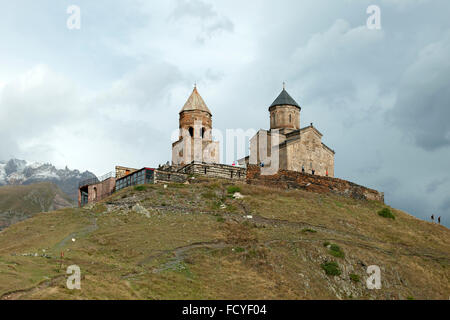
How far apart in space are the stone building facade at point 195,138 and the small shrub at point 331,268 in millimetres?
23348

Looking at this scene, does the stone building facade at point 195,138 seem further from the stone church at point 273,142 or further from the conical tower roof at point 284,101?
the conical tower roof at point 284,101

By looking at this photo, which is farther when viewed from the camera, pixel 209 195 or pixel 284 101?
pixel 284 101

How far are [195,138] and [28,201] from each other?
332ft

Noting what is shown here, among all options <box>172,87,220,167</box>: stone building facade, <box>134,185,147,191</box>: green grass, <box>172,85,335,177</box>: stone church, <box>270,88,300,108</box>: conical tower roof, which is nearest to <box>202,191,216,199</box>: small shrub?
<box>134,185,147,191</box>: green grass

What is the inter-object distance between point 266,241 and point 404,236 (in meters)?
13.0

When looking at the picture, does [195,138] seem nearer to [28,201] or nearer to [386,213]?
[386,213]

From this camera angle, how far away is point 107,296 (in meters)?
20.9

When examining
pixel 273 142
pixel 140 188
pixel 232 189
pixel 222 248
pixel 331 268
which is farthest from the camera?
pixel 273 142

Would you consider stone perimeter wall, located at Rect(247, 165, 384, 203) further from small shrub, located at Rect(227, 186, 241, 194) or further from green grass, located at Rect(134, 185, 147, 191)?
green grass, located at Rect(134, 185, 147, 191)

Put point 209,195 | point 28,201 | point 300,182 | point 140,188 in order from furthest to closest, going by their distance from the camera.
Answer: point 28,201 < point 300,182 < point 140,188 < point 209,195

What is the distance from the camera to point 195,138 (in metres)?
52.0

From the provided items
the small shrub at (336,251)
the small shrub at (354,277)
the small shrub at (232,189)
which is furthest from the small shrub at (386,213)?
the small shrub at (354,277)

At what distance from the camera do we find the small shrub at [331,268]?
29.4 m

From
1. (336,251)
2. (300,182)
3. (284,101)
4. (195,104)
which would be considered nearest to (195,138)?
(195,104)
